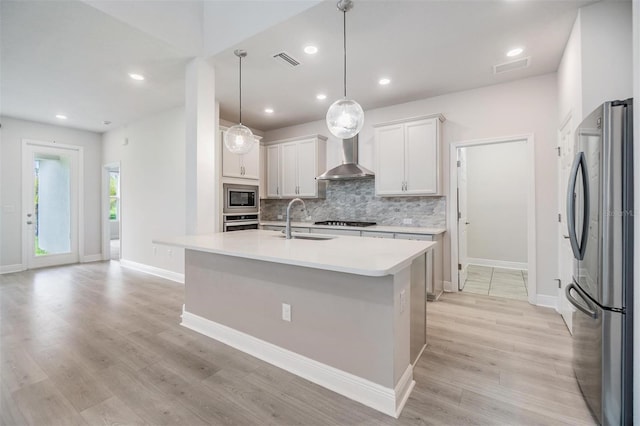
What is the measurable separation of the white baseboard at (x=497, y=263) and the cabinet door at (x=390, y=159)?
290cm

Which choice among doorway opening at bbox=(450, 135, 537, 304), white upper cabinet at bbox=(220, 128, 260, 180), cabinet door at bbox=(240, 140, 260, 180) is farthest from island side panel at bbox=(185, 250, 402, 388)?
doorway opening at bbox=(450, 135, 537, 304)

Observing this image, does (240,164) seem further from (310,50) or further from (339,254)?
(339,254)

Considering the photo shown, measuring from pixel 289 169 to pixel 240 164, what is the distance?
2.90 ft

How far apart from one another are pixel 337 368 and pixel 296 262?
789mm

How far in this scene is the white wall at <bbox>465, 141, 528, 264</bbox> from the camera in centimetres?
543

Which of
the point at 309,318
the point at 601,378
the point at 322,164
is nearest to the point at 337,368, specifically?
the point at 309,318

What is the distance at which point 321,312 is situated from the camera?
1.93m

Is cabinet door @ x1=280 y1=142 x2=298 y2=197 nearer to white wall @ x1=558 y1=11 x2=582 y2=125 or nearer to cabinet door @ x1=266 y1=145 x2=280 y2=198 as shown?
cabinet door @ x1=266 y1=145 x2=280 y2=198

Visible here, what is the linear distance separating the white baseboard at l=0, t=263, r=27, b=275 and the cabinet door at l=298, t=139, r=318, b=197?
16.9ft

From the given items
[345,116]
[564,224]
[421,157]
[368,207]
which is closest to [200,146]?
[345,116]

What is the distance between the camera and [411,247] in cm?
212

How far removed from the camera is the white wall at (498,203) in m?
5.43

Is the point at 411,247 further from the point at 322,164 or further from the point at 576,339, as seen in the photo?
the point at 322,164

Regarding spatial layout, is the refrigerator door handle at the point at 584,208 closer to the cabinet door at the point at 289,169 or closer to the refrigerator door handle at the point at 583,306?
the refrigerator door handle at the point at 583,306
